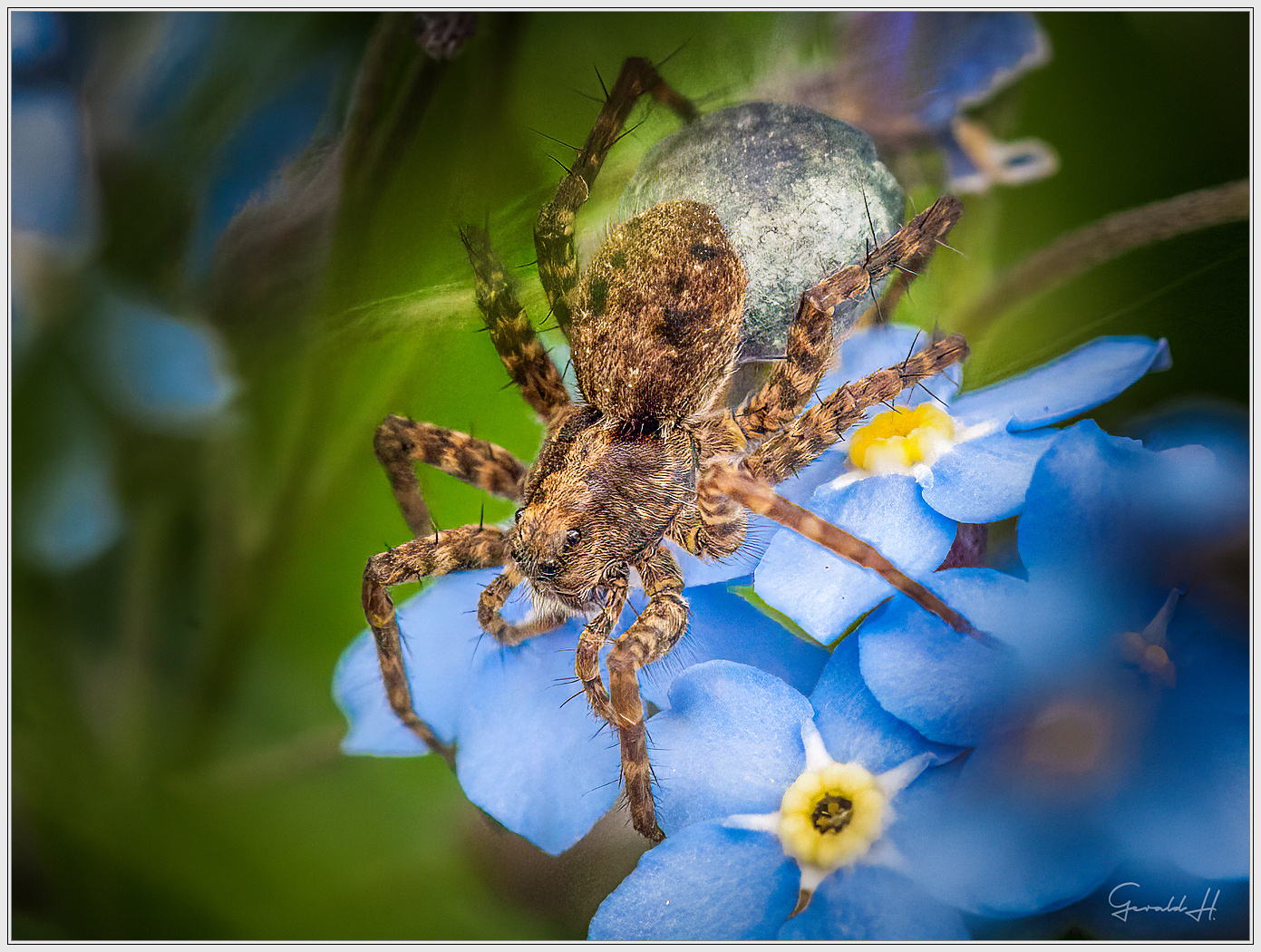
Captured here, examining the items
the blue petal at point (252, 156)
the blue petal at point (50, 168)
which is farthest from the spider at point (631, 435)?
the blue petal at point (50, 168)

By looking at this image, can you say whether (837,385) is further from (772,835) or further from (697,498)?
(772,835)

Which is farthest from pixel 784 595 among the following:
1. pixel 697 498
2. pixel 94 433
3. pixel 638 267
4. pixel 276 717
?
pixel 94 433

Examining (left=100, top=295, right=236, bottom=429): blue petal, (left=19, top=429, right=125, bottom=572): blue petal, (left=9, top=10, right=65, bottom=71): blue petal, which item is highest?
(left=9, top=10, right=65, bottom=71): blue petal

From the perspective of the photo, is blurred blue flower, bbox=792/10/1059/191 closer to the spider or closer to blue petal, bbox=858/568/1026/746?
the spider

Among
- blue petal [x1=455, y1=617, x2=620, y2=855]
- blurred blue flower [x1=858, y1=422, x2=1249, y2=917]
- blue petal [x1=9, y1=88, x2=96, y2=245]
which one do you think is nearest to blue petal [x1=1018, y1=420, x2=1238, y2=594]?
blurred blue flower [x1=858, y1=422, x2=1249, y2=917]

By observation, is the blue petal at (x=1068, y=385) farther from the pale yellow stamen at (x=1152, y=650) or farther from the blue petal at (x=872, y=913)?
the blue petal at (x=872, y=913)

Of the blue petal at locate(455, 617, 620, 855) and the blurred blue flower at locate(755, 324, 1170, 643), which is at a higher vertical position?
the blurred blue flower at locate(755, 324, 1170, 643)

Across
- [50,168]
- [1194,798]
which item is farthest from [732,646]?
[50,168]
